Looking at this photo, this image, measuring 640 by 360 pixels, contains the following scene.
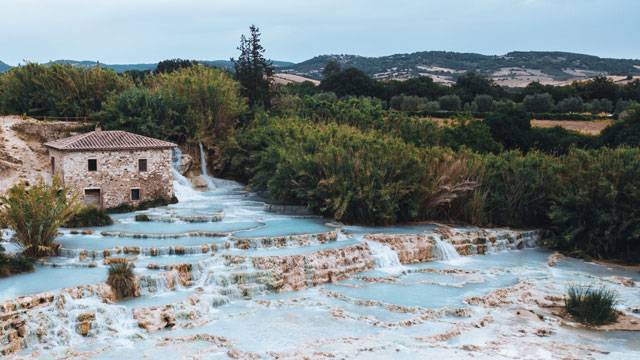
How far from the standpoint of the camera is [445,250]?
2705 centimetres

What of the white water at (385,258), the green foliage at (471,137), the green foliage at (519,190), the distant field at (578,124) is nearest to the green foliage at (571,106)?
the distant field at (578,124)

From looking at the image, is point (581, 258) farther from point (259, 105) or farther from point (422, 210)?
point (259, 105)

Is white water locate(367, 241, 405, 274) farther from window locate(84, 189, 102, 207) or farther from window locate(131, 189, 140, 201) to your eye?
window locate(84, 189, 102, 207)

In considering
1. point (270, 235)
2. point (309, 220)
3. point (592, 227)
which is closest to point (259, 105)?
point (309, 220)

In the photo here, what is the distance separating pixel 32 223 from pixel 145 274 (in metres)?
4.64

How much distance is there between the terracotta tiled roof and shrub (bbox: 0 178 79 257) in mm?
6924

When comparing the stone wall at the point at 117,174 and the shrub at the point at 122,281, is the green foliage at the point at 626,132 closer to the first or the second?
the stone wall at the point at 117,174

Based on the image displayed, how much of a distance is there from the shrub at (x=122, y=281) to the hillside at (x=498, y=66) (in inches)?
3919

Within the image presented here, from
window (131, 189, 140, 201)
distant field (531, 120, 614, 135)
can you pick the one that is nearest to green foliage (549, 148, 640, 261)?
window (131, 189, 140, 201)

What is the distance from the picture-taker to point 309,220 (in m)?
30.4

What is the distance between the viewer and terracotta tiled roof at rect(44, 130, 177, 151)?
98.9 ft

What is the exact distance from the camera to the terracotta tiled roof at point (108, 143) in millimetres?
30156

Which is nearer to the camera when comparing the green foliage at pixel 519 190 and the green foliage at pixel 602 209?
the green foliage at pixel 602 209

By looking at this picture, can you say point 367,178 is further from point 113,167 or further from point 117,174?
point 113,167
